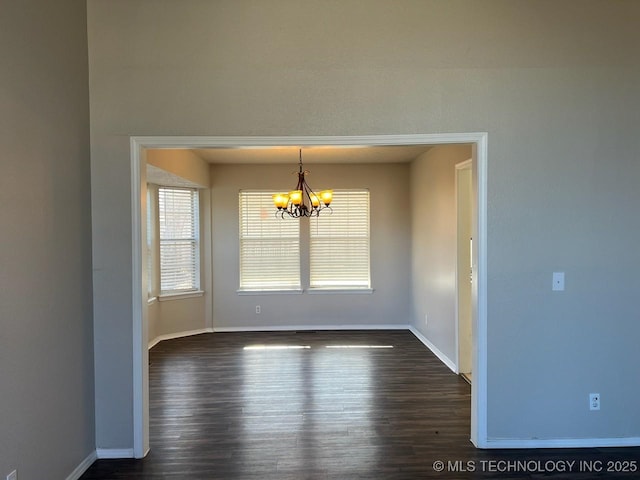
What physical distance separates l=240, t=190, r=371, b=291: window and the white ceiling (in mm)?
605

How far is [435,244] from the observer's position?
15.9ft

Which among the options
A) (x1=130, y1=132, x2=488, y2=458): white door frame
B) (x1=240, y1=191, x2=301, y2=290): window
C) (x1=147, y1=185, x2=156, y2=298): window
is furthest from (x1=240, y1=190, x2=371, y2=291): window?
(x1=130, y1=132, x2=488, y2=458): white door frame

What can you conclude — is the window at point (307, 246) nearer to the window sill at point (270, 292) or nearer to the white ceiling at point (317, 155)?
the window sill at point (270, 292)

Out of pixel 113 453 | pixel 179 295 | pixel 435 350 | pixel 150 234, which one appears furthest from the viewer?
pixel 179 295

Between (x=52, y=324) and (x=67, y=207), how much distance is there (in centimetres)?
70

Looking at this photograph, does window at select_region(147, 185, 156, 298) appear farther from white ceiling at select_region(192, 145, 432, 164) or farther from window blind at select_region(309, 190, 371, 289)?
window blind at select_region(309, 190, 371, 289)

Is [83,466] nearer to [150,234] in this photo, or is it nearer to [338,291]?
[150,234]

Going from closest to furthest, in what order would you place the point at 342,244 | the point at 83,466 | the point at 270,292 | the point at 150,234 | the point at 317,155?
the point at 83,466 < the point at 150,234 < the point at 317,155 < the point at 270,292 < the point at 342,244

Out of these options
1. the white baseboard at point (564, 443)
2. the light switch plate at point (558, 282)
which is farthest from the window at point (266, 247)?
the light switch plate at point (558, 282)

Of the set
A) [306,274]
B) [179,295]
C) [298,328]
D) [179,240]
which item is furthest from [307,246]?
[179,295]

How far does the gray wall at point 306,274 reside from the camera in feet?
19.8

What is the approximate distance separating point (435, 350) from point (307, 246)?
2.49 meters

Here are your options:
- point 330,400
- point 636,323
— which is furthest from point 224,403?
point 636,323

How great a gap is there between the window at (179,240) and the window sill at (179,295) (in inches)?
2.4
